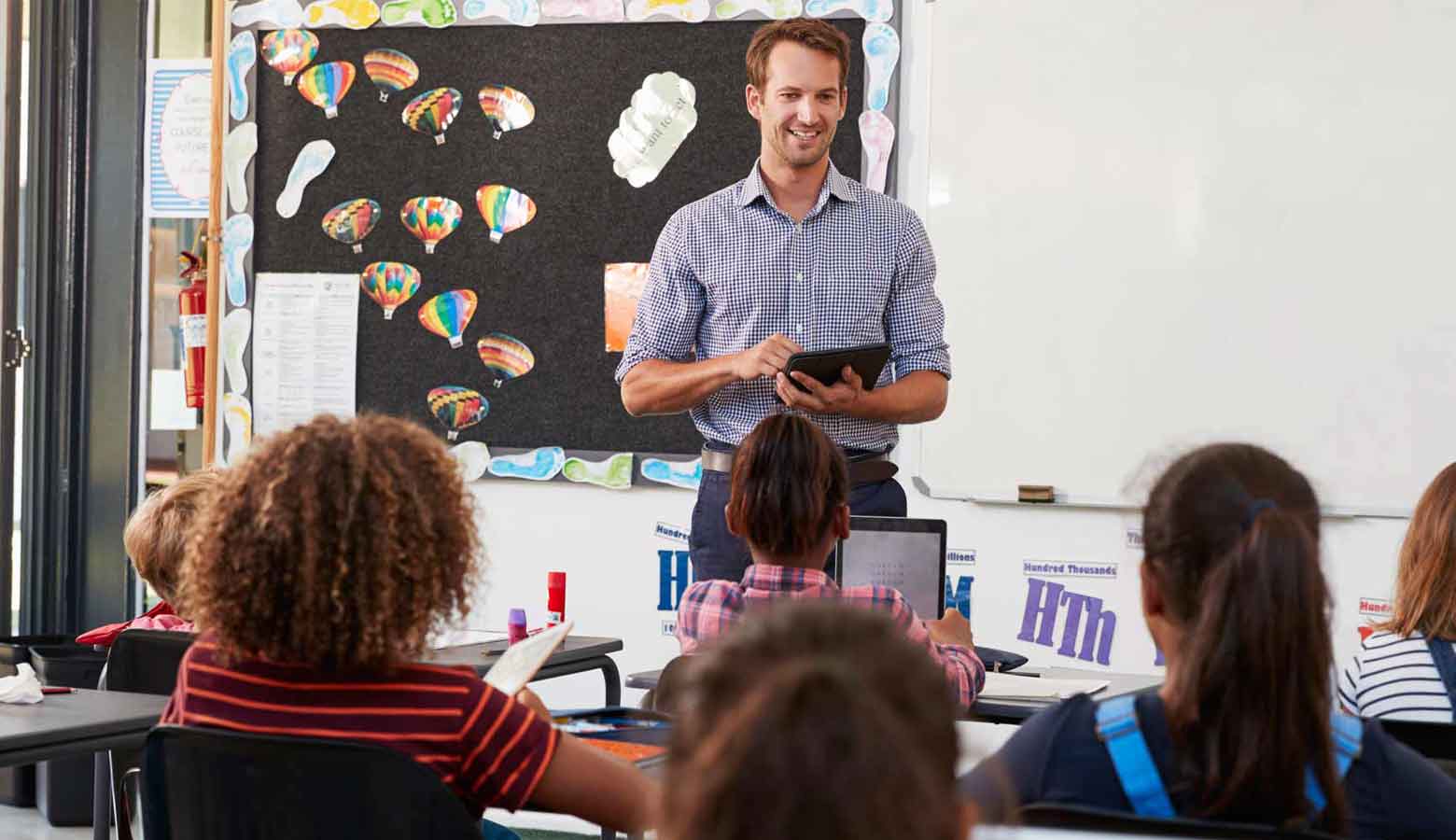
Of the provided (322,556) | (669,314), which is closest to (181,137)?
(669,314)

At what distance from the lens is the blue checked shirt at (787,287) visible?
→ 10.6ft

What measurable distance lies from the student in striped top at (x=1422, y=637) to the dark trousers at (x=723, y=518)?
1.05m

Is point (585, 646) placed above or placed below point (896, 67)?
below

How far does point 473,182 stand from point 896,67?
1.30 m

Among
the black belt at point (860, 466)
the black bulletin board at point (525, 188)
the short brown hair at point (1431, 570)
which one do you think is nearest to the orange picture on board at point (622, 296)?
the black bulletin board at point (525, 188)

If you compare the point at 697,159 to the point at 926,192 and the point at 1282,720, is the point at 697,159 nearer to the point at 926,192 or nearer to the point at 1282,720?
the point at 926,192

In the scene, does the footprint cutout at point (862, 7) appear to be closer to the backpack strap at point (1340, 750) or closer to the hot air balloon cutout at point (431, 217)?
the hot air balloon cutout at point (431, 217)

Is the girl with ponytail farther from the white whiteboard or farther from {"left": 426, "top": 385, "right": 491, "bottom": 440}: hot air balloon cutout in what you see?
{"left": 426, "top": 385, "right": 491, "bottom": 440}: hot air balloon cutout

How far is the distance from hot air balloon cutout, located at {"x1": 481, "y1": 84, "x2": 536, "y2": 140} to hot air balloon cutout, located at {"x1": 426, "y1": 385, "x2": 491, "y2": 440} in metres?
0.76

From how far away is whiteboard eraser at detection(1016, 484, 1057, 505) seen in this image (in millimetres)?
4191

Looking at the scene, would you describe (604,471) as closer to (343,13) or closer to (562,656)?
(562,656)

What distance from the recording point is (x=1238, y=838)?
43.3 inches

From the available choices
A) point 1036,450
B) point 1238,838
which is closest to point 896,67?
point 1036,450

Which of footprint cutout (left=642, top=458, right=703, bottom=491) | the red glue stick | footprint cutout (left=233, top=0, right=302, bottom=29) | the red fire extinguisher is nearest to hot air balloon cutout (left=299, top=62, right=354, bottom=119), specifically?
footprint cutout (left=233, top=0, right=302, bottom=29)
